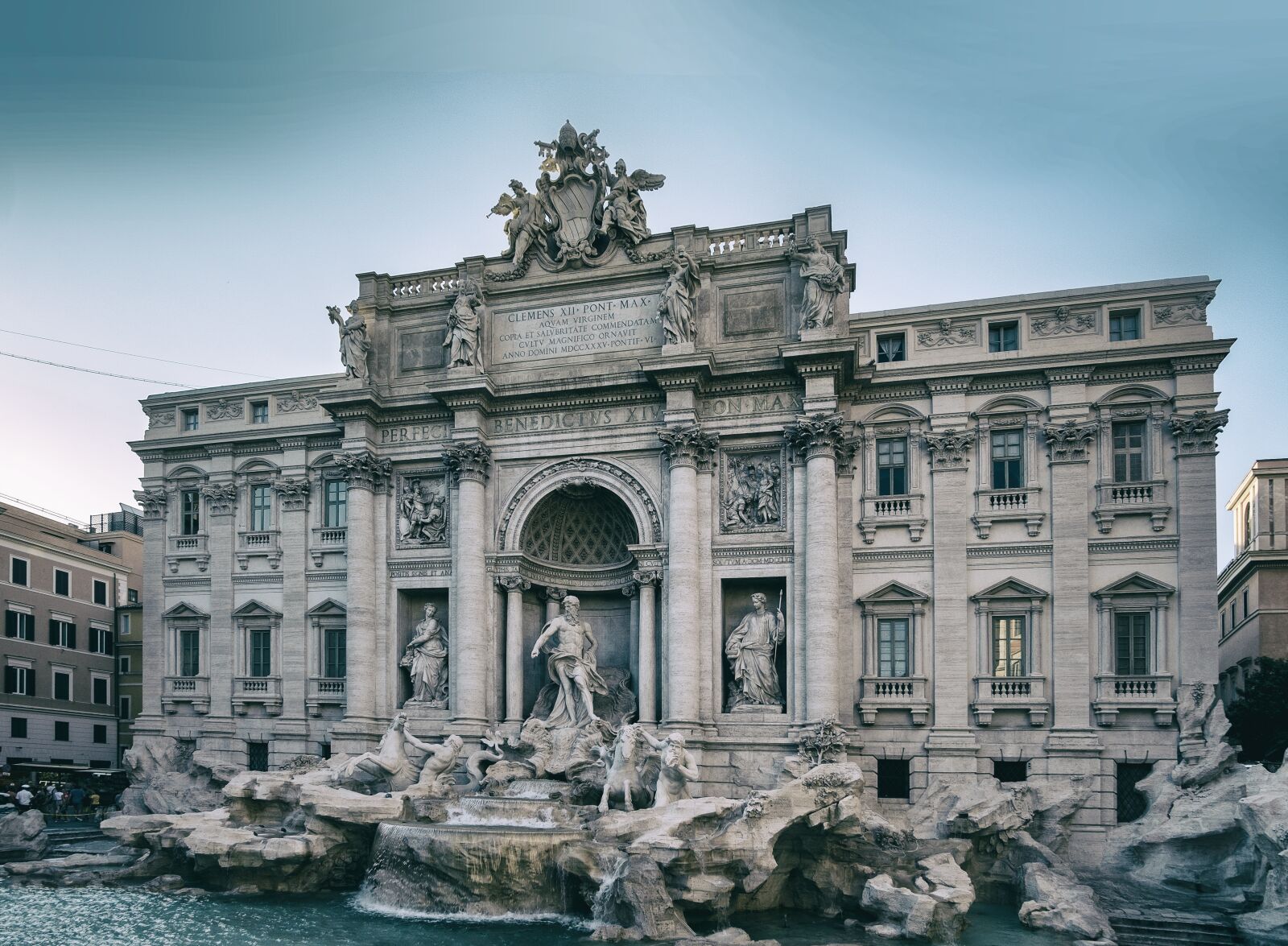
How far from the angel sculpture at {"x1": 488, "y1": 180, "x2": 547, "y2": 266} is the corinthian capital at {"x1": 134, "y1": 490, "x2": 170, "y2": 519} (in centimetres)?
1357

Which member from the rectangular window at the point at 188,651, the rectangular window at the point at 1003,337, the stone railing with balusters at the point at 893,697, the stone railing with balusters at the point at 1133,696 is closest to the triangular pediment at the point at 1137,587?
the stone railing with balusters at the point at 1133,696

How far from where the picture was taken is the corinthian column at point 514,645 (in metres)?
27.7

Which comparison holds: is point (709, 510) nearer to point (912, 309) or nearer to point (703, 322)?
point (703, 322)

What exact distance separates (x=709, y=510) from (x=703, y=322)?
509 cm

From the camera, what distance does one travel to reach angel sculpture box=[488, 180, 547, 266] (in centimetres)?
2930

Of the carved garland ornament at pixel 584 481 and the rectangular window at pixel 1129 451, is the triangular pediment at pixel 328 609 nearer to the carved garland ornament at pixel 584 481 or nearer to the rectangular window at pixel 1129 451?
the carved garland ornament at pixel 584 481

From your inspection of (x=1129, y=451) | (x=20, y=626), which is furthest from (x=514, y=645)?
(x=20, y=626)

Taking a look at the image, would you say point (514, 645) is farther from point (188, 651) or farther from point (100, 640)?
point (100, 640)

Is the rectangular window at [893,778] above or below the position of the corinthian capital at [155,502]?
below

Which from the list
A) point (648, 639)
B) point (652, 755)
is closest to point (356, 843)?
point (652, 755)

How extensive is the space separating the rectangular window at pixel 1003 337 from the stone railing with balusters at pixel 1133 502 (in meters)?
4.13

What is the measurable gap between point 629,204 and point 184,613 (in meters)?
18.4

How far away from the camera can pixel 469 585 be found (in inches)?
1099

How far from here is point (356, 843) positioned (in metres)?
22.2
